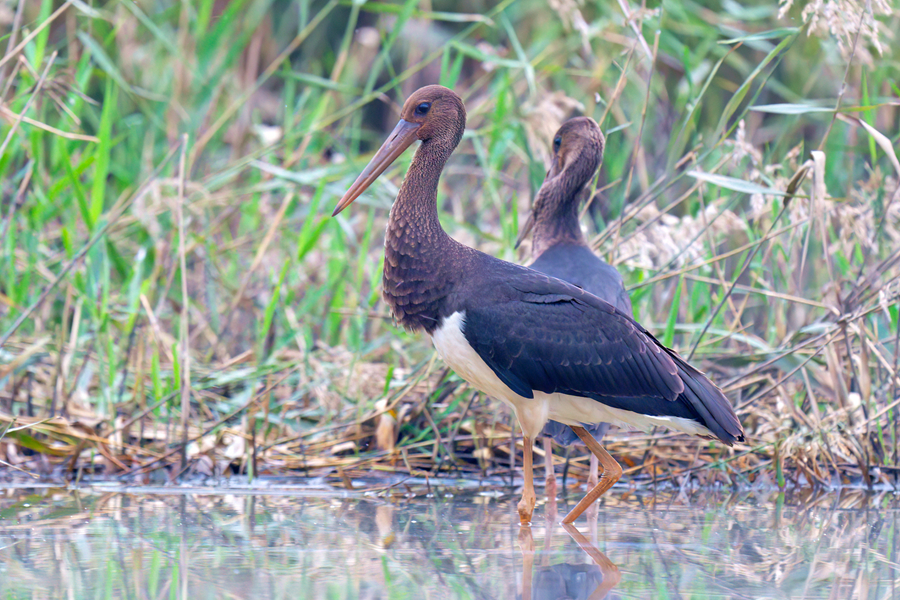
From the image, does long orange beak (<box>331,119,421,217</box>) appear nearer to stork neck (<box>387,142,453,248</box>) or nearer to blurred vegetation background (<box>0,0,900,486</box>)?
stork neck (<box>387,142,453,248</box>)

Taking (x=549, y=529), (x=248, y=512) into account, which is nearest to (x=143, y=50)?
(x=248, y=512)

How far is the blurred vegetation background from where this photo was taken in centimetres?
417

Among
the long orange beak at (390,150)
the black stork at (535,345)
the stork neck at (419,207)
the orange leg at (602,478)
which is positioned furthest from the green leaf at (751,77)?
the orange leg at (602,478)

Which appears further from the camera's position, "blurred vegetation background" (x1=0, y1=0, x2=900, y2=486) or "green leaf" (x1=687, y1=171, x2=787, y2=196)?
"blurred vegetation background" (x1=0, y1=0, x2=900, y2=486)

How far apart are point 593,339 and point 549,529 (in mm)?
659

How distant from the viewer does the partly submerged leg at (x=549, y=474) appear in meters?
4.07

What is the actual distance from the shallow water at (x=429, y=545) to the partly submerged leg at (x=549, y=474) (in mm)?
173

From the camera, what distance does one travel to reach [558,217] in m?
4.57

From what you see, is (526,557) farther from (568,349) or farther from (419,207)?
(419,207)

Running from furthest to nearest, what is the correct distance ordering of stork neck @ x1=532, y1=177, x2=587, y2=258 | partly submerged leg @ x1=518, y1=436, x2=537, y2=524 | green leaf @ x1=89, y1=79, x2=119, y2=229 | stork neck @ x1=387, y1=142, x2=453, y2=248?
1. green leaf @ x1=89, y1=79, x2=119, y2=229
2. stork neck @ x1=532, y1=177, x2=587, y2=258
3. stork neck @ x1=387, y1=142, x2=453, y2=248
4. partly submerged leg @ x1=518, y1=436, x2=537, y2=524

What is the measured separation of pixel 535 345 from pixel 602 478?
0.61 m

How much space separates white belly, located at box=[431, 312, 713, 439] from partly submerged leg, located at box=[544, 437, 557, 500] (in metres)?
0.43

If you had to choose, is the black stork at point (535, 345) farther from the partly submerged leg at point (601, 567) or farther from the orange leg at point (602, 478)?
the partly submerged leg at point (601, 567)

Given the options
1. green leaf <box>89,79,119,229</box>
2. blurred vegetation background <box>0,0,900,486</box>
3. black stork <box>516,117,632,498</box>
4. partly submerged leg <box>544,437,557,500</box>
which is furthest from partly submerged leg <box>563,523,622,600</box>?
green leaf <box>89,79,119,229</box>
